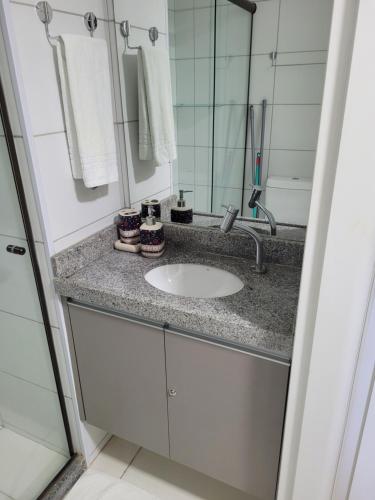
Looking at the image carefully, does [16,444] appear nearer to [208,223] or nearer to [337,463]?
[208,223]

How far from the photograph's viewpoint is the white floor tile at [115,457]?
1548 mm

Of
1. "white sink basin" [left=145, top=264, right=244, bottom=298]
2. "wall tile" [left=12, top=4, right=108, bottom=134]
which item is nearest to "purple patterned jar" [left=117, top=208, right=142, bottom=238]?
"white sink basin" [left=145, top=264, right=244, bottom=298]

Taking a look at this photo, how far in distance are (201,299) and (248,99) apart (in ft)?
2.28

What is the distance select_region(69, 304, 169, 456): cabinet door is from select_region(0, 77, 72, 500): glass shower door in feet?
0.51

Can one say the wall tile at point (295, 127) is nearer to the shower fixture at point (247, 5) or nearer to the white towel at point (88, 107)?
the shower fixture at point (247, 5)

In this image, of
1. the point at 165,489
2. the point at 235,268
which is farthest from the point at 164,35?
the point at 165,489

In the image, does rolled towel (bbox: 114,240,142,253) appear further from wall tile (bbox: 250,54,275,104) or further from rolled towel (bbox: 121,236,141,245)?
wall tile (bbox: 250,54,275,104)

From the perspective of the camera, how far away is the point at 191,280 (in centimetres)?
140

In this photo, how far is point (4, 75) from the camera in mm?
1003

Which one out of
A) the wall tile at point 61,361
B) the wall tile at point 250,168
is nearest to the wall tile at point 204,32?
the wall tile at point 250,168

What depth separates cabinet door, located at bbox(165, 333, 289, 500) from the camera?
1.03 m

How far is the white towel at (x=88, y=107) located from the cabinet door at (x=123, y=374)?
0.48 m

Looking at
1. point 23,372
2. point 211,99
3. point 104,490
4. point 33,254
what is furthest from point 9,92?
point 104,490

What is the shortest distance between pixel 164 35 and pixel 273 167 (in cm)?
64
